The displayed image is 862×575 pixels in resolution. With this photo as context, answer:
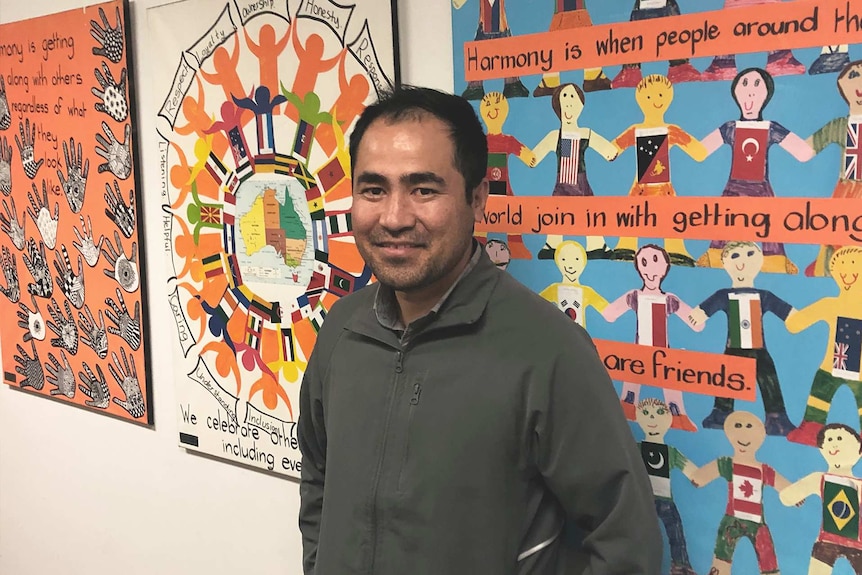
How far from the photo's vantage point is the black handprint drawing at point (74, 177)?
187 cm

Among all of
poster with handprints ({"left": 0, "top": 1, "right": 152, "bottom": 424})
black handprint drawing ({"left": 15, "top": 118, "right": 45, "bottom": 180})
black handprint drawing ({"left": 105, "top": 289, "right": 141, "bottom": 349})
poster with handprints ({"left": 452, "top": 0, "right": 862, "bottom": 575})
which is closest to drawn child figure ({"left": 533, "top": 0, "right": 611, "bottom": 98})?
poster with handprints ({"left": 452, "top": 0, "right": 862, "bottom": 575})

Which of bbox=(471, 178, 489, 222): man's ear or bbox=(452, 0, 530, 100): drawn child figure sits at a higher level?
bbox=(452, 0, 530, 100): drawn child figure

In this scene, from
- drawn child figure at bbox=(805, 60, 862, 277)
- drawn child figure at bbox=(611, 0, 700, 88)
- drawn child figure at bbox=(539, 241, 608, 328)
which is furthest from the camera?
drawn child figure at bbox=(539, 241, 608, 328)

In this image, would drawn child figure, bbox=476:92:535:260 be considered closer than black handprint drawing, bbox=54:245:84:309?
Yes

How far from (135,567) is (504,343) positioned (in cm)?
153

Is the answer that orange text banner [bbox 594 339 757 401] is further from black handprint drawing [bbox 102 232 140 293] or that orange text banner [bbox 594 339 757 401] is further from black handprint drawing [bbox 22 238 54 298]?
black handprint drawing [bbox 22 238 54 298]

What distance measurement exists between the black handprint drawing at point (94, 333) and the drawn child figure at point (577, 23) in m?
1.40

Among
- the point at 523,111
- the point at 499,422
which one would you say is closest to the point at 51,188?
the point at 523,111

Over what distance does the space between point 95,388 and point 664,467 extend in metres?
1.55

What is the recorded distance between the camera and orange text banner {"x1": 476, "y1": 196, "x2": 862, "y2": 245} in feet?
3.05

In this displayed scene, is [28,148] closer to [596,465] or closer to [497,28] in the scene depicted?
[497,28]

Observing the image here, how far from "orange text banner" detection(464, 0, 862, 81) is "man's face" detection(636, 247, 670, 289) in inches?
11.0

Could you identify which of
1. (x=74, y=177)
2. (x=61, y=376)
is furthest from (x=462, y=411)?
(x=61, y=376)

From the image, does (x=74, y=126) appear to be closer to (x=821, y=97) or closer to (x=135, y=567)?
(x=135, y=567)
